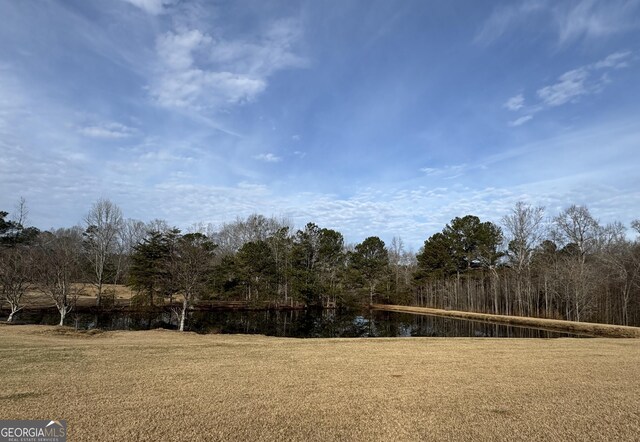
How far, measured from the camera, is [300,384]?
6441 mm

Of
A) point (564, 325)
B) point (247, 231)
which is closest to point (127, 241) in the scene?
point (247, 231)

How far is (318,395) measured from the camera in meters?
5.77

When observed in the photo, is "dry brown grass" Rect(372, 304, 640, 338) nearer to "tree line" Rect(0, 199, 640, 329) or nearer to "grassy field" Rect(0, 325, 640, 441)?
"tree line" Rect(0, 199, 640, 329)

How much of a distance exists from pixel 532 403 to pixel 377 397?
223cm

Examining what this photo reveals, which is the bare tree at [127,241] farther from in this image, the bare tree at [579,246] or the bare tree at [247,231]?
the bare tree at [579,246]

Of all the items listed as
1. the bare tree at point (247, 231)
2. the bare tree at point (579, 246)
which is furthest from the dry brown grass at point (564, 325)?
the bare tree at point (247, 231)

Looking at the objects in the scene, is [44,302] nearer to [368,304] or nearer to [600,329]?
[368,304]

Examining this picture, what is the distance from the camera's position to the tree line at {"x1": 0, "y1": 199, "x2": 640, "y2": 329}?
1082 inches

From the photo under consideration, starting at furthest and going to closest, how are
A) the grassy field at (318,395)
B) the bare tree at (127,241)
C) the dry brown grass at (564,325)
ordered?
the bare tree at (127,241), the dry brown grass at (564,325), the grassy field at (318,395)

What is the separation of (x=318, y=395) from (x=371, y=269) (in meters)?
43.9

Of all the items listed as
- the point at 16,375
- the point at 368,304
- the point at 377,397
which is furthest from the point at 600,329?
the point at 368,304

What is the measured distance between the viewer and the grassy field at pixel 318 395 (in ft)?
14.5

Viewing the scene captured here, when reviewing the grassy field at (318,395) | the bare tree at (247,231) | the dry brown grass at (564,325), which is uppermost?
the bare tree at (247,231)

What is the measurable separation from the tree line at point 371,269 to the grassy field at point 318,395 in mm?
12084
